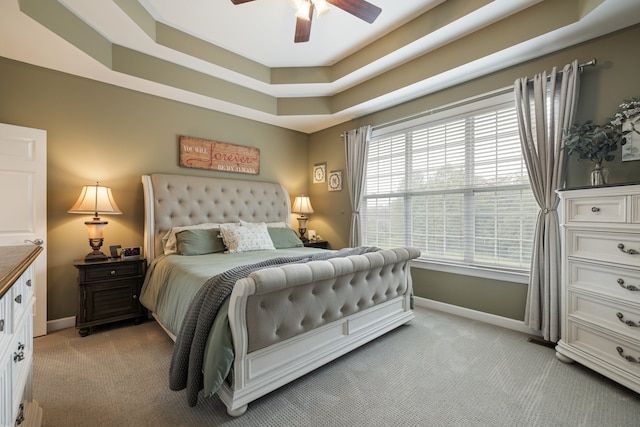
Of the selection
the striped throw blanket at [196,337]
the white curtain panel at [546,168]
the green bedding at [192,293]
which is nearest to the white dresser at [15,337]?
the striped throw blanket at [196,337]

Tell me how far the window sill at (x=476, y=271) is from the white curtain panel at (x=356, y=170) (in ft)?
3.30

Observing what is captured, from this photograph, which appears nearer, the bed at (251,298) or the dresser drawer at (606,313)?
the bed at (251,298)

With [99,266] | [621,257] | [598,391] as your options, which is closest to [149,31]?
[99,266]

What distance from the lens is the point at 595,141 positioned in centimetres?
209

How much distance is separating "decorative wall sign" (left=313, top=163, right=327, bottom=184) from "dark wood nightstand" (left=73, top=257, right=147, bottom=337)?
2.88 metres

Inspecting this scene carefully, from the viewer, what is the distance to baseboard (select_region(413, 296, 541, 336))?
271 centimetres

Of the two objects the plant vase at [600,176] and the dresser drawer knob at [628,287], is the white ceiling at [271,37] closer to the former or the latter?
the plant vase at [600,176]

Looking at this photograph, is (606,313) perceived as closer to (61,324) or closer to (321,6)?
(321,6)

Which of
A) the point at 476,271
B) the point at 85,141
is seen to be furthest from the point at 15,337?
the point at 476,271

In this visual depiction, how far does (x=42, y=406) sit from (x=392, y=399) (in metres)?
2.14

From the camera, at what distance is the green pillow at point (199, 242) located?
3027 millimetres

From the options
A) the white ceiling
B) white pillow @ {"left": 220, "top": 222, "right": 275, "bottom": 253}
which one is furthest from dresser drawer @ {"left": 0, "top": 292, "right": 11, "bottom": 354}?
the white ceiling

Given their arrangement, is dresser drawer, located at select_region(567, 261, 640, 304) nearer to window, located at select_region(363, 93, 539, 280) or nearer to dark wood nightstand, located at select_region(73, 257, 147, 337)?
window, located at select_region(363, 93, 539, 280)

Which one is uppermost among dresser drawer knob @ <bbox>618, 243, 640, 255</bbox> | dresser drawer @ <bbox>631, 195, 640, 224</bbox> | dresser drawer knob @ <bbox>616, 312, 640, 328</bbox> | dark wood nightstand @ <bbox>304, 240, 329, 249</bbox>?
dresser drawer @ <bbox>631, 195, 640, 224</bbox>
